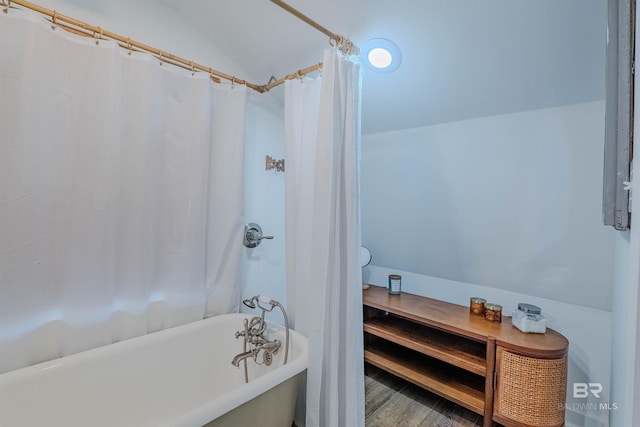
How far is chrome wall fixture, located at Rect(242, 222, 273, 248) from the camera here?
202cm

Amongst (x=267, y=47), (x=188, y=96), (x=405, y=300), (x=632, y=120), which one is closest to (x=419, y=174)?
(x=405, y=300)

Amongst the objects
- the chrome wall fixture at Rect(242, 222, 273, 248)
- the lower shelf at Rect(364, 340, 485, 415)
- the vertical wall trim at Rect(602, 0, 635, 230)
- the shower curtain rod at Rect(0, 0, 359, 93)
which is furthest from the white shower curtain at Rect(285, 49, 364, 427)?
the vertical wall trim at Rect(602, 0, 635, 230)

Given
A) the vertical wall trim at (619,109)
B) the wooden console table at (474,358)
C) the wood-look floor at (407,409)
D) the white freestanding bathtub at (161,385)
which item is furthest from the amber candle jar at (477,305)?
the white freestanding bathtub at (161,385)

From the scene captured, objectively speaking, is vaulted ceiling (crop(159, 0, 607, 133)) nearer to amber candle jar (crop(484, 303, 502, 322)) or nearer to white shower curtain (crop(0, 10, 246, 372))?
white shower curtain (crop(0, 10, 246, 372))

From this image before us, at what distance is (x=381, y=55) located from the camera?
158cm

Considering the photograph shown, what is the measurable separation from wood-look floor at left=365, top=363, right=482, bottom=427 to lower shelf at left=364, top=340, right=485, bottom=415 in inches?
6.7

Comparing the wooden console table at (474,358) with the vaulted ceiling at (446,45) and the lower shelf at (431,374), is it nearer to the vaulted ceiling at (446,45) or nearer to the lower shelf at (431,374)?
the lower shelf at (431,374)

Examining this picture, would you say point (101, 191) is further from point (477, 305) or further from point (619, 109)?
point (477, 305)

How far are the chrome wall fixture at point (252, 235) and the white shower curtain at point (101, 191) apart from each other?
0.68ft

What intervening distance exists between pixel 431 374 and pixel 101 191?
2.26 meters

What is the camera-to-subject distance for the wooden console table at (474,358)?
4.62ft

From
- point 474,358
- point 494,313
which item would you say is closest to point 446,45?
point 494,313

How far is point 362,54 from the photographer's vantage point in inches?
63.0

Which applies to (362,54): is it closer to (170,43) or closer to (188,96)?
(188,96)
